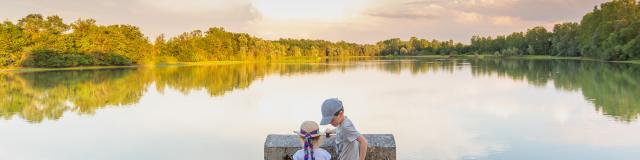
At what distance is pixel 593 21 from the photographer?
6731cm

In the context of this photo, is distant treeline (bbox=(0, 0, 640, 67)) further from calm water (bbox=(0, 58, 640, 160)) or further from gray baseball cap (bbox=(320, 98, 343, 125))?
gray baseball cap (bbox=(320, 98, 343, 125))

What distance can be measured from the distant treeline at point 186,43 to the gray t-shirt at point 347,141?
4659cm

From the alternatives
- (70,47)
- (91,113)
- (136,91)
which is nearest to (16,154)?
(91,113)

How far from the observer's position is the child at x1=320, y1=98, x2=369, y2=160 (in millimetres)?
3848

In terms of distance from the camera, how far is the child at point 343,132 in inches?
151

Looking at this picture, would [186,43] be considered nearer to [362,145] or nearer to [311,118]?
[311,118]

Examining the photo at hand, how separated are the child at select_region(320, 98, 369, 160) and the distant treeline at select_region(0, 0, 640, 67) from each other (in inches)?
1835

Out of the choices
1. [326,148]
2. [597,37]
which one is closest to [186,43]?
[597,37]

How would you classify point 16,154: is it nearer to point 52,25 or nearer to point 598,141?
point 598,141

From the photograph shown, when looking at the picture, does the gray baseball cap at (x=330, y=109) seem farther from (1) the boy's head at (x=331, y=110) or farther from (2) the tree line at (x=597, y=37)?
(2) the tree line at (x=597, y=37)

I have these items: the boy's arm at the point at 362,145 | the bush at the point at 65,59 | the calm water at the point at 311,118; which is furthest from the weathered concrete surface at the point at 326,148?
the bush at the point at 65,59

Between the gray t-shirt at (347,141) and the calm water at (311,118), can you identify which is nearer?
the gray t-shirt at (347,141)

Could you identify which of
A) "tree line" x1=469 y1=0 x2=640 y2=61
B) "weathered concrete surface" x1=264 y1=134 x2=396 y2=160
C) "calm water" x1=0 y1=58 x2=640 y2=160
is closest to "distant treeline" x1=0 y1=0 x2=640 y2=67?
"tree line" x1=469 y1=0 x2=640 y2=61

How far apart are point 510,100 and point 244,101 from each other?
8.93 metres
